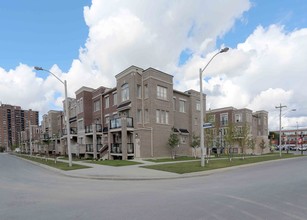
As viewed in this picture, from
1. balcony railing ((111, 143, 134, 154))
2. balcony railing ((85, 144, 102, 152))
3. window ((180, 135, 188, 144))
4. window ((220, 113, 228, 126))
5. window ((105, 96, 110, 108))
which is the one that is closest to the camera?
balcony railing ((111, 143, 134, 154))

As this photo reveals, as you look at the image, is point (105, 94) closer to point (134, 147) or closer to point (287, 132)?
point (134, 147)

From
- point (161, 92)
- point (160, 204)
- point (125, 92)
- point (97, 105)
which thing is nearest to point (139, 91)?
point (125, 92)

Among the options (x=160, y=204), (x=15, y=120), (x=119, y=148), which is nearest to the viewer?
(x=160, y=204)

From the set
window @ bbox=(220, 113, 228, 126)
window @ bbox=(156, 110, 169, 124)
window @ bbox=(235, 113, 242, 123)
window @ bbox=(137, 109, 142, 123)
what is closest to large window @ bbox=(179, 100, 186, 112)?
window @ bbox=(156, 110, 169, 124)

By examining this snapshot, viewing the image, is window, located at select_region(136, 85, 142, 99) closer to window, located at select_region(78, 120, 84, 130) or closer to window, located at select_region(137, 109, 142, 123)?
window, located at select_region(137, 109, 142, 123)

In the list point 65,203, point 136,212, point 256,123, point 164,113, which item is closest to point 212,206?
point 136,212

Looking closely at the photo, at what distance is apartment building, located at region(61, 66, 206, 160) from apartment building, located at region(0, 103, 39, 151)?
64129 mm

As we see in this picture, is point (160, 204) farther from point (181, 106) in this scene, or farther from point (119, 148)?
point (181, 106)

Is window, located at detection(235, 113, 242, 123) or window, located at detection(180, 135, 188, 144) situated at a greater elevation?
window, located at detection(235, 113, 242, 123)

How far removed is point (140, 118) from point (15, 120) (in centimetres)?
8945

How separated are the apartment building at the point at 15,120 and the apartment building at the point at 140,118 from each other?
2525 inches

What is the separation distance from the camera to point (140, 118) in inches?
1171

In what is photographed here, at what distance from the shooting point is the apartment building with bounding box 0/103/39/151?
9338 cm

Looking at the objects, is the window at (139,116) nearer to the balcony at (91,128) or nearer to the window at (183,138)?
the window at (183,138)
